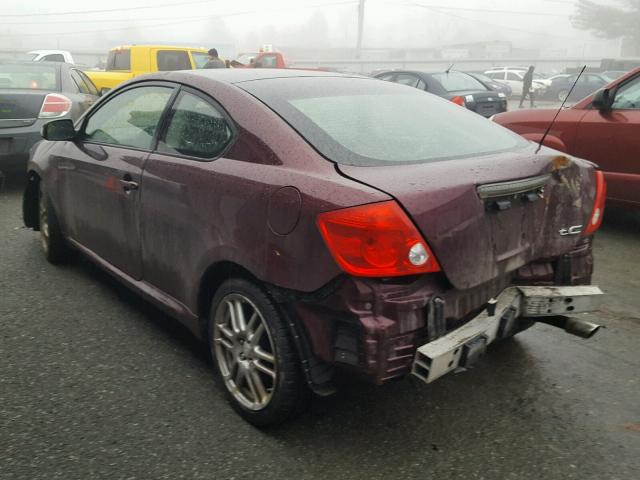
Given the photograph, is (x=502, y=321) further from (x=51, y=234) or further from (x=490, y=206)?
(x=51, y=234)

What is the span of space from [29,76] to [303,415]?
285 inches

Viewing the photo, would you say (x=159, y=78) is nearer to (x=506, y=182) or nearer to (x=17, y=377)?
(x=17, y=377)

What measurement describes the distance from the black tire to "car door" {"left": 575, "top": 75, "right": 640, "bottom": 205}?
4516 mm

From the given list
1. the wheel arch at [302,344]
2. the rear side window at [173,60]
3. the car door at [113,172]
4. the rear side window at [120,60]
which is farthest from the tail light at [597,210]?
the rear side window at [120,60]

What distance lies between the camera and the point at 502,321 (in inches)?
94.5

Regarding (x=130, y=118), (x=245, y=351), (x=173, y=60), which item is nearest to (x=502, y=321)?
(x=245, y=351)

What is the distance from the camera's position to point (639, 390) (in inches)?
112

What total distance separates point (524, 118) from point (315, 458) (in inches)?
188

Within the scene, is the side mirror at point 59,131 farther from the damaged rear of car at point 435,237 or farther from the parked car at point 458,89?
the parked car at point 458,89

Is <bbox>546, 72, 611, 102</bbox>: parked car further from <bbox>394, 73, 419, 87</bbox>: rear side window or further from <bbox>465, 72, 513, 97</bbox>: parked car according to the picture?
<bbox>394, 73, 419, 87</bbox>: rear side window

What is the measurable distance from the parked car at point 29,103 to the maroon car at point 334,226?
4090 millimetres

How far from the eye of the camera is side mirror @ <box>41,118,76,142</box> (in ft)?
12.4

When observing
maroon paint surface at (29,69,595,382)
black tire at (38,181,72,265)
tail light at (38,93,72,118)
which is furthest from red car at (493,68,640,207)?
tail light at (38,93,72,118)

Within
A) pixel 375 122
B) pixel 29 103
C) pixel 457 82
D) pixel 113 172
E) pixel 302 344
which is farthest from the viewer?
pixel 457 82
